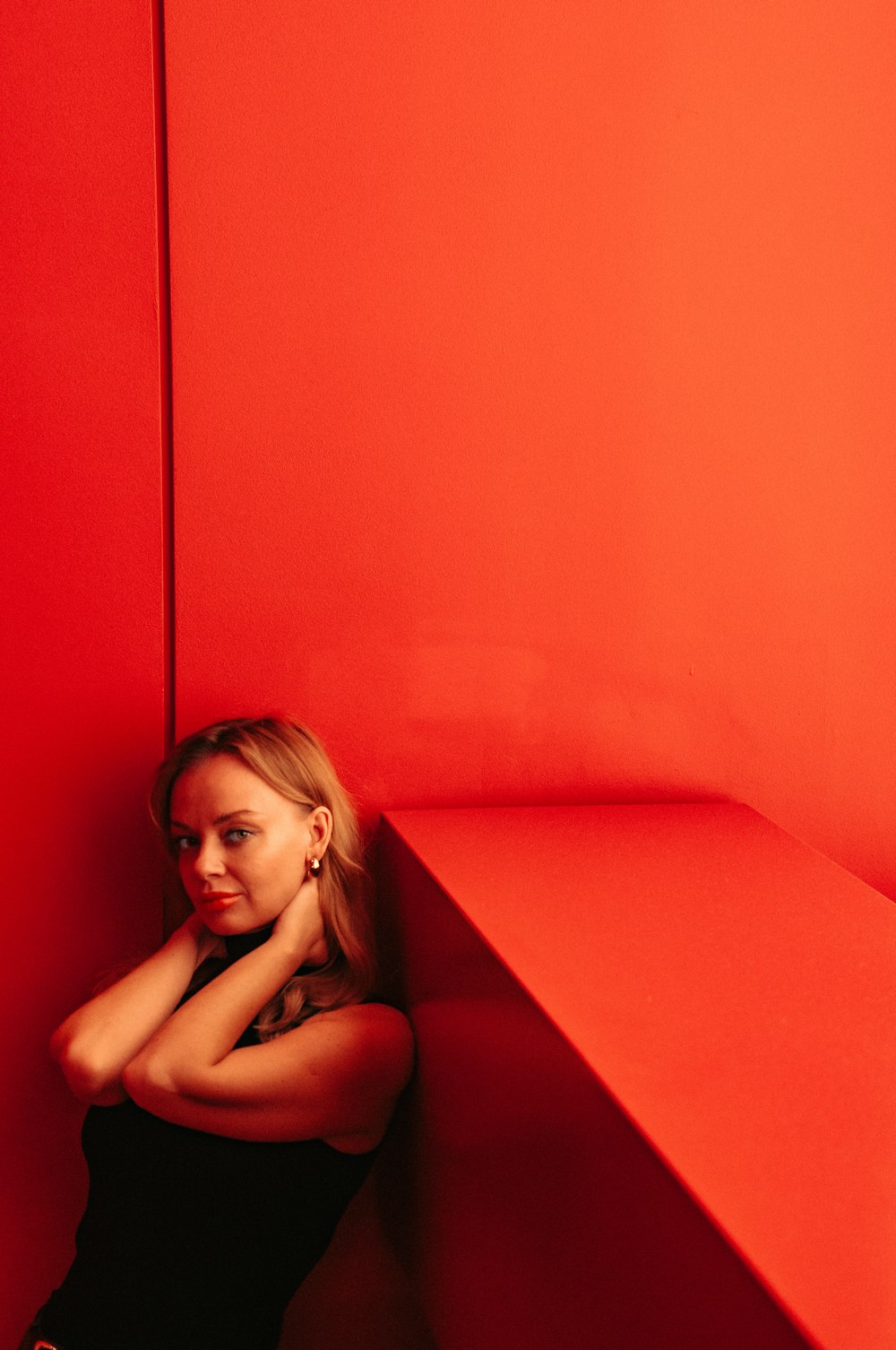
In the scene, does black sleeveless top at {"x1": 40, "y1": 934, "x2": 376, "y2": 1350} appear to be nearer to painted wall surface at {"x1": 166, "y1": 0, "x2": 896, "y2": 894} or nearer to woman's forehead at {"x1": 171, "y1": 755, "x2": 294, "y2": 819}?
woman's forehead at {"x1": 171, "y1": 755, "x2": 294, "y2": 819}

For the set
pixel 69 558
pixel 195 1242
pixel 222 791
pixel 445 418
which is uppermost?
pixel 445 418

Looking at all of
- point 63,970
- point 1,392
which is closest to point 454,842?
point 63,970

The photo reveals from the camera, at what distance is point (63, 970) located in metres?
1.32

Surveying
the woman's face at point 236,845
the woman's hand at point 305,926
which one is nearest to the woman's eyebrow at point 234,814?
the woman's face at point 236,845

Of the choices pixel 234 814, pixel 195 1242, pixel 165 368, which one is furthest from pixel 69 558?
pixel 195 1242

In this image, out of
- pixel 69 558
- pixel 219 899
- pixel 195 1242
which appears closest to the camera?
pixel 195 1242

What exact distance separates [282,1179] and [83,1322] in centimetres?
22

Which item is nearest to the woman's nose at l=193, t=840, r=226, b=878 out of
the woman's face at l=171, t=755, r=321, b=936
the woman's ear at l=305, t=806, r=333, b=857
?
the woman's face at l=171, t=755, r=321, b=936

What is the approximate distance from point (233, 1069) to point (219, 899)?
17 centimetres

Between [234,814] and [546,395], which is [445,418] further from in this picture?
[234,814]

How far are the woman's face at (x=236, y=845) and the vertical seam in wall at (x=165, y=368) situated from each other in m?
0.16

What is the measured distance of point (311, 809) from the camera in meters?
1.23

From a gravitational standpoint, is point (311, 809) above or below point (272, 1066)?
above

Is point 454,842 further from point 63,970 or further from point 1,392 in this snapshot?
point 1,392
